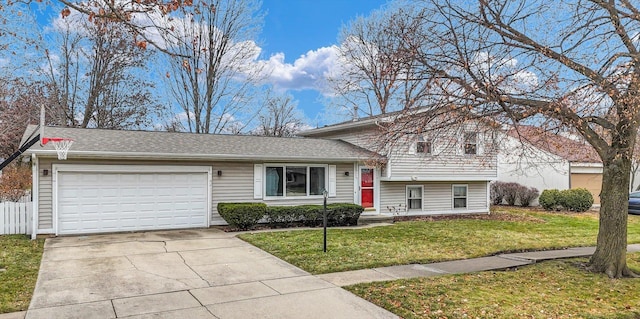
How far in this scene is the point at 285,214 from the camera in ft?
46.1

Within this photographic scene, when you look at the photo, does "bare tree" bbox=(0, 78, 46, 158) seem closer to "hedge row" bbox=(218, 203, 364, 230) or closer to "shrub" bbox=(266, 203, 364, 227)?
"hedge row" bbox=(218, 203, 364, 230)

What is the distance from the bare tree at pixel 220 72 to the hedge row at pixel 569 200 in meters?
18.1

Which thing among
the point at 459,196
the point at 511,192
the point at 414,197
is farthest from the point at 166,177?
the point at 511,192

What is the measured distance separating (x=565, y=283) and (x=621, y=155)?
2.57 metres

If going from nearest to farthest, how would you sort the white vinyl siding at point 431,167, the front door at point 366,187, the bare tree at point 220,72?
1. the white vinyl siding at point 431,167
2. the front door at point 366,187
3. the bare tree at point 220,72

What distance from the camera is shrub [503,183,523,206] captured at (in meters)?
23.4

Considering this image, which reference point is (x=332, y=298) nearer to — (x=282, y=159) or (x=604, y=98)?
(x=604, y=98)

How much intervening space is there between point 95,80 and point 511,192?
2504 centimetres

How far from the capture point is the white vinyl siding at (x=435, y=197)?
17.1 m

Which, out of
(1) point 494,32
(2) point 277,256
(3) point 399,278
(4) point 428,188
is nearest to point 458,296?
(3) point 399,278

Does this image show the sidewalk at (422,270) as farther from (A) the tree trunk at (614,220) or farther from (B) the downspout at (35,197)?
(B) the downspout at (35,197)

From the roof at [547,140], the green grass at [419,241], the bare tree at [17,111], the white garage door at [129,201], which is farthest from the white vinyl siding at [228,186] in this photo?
the bare tree at [17,111]

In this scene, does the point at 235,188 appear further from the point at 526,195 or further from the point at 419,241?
the point at 526,195

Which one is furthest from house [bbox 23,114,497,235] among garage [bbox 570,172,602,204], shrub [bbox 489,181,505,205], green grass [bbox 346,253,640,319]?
garage [bbox 570,172,602,204]
